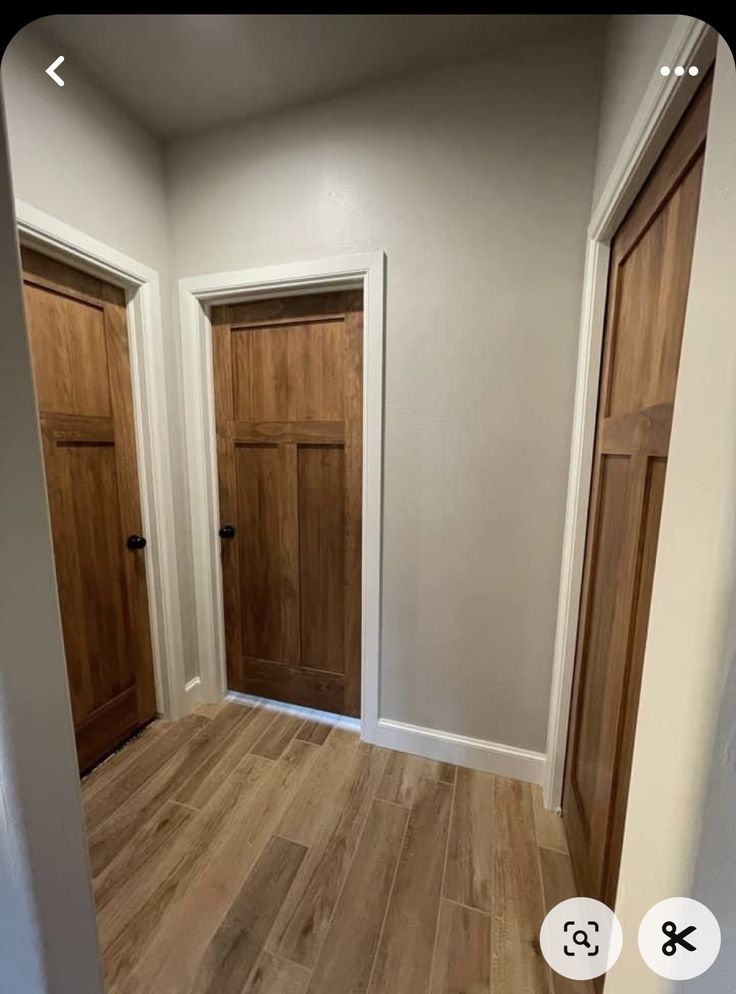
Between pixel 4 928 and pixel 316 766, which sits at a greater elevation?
pixel 4 928

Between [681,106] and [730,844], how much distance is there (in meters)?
1.12

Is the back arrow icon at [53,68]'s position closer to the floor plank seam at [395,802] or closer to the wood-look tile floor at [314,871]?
the wood-look tile floor at [314,871]

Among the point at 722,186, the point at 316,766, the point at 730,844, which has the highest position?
the point at 722,186

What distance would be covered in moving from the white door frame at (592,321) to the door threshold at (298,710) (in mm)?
867

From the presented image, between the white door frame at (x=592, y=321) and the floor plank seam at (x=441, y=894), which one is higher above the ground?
the white door frame at (x=592, y=321)

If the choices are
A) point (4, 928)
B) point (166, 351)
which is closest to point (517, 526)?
point (4, 928)

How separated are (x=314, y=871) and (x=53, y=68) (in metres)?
2.63

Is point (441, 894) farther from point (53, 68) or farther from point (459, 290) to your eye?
point (53, 68)

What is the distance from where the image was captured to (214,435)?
1884 millimetres

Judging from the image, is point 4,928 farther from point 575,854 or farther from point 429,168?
point 429,168

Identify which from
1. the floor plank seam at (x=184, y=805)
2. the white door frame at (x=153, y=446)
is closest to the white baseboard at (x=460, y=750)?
the floor plank seam at (x=184, y=805)

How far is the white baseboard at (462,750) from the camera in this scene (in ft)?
5.08

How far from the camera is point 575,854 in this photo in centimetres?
121

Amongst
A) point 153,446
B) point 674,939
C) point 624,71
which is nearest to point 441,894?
point 674,939
